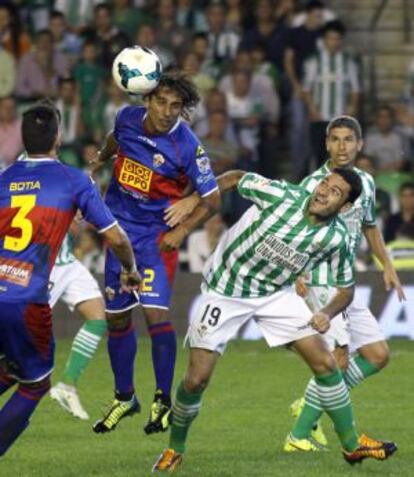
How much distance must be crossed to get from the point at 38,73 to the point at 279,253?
428 inches

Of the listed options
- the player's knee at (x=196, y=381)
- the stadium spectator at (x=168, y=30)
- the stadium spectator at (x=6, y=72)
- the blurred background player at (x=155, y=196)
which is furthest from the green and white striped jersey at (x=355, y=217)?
the stadium spectator at (x=6, y=72)

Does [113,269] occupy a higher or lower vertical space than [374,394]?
higher

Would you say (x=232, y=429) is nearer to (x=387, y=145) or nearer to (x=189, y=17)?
(x=387, y=145)

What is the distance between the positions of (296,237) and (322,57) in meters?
10.1

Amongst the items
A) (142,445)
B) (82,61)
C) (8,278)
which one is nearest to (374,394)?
(142,445)

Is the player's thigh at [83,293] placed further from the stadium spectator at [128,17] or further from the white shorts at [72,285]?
the stadium spectator at [128,17]

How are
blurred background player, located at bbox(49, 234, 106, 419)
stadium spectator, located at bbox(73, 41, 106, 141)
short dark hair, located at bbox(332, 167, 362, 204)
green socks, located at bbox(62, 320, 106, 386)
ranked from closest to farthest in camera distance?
short dark hair, located at bbox(332, 167, 362, 204) < blurred background player, located at bbox(49, 234, 106, 419) < green socks, located at bbox(62, 320, 106, 386) < stadium spectator, located at bbox(73, 41, 106, 141)

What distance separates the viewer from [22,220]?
10.1 meters

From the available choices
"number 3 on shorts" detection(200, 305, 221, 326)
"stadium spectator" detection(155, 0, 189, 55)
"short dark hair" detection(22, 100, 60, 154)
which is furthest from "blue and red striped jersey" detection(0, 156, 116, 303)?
"stadium spectator" detection(155, 0, 189, 55)

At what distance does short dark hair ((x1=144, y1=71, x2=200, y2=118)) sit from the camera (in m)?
12.0

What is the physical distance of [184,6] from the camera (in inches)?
863

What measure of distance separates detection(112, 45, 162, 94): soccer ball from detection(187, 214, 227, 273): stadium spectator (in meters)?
7.35

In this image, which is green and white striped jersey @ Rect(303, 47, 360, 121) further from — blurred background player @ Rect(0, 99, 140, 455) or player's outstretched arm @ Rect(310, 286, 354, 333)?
blurred background player @ Rect(0, 99, 140, 455)

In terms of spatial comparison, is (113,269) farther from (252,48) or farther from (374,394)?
(252,48)
